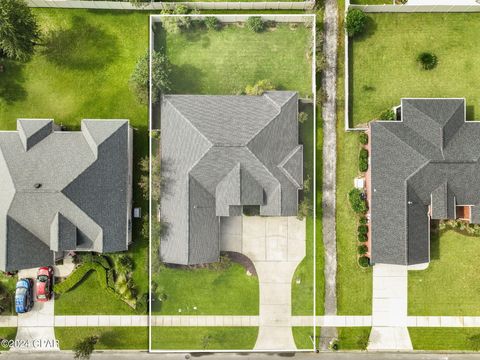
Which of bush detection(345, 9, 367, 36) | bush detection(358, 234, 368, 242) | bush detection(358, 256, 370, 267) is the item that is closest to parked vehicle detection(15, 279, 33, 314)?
bush detection(358, 256, 370, 267)

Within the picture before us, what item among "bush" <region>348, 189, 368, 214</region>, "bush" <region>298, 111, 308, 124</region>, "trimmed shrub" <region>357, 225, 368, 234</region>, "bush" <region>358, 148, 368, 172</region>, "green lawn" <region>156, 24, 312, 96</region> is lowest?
"trimmed shrub" <region>357, 225, 368, 234</region>

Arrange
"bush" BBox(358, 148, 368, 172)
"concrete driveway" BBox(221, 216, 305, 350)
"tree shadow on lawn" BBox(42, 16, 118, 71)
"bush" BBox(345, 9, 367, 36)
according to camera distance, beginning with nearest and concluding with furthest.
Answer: "bush" BBox(345, 9, 367, 36)
"concrete driveway" BBox(221, 216, 305, 350)
"bush" BBox(358, 148, 368, 172)
"tree shadow on lawn" BBox(42, 16, 118, 71)

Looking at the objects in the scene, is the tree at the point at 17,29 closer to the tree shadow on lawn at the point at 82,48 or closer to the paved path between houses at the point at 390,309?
the tree shadow on lawn at the point at 82,48

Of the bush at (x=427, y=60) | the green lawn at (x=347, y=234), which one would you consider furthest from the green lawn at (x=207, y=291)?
the bush at (x=427, y=60)

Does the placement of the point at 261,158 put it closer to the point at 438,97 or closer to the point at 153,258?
the point at 153,258

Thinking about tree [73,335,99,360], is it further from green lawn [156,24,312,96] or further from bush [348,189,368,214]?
bush [348,189,368,214]

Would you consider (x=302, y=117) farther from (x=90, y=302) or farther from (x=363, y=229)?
(x=90, y=302)

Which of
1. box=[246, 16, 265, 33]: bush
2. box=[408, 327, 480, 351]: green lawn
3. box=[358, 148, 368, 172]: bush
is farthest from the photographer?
box=[408, 327, 480, 351]: green lawn
